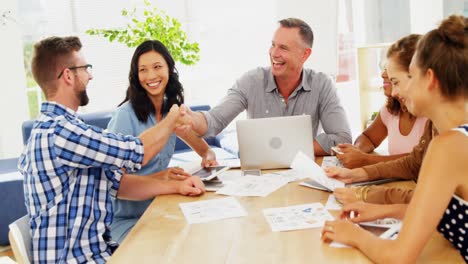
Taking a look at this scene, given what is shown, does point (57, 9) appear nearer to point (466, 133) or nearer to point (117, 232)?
point (117, 232)

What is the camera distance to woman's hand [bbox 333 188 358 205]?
192 centimetres

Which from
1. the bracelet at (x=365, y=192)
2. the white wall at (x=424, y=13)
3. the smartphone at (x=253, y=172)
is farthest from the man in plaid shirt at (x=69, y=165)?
the white wall at (x=424, y=13)

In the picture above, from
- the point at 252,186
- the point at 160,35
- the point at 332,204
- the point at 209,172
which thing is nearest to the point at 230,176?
the point at 209,172

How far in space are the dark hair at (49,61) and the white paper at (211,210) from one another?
69cm

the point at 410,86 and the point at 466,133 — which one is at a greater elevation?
the point at 410,86

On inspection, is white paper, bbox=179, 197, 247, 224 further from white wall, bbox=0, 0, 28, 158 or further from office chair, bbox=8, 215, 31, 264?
white wall, bbox=0, 0, 28, 158

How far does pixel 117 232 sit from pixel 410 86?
1.48m

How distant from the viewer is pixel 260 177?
238 centimetres

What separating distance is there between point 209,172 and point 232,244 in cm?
86

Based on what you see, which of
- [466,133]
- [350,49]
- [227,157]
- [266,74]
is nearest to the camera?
[466,133]

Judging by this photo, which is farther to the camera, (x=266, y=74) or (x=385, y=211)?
(x=266, y=74)

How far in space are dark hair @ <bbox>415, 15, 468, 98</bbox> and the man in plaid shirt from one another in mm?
1084

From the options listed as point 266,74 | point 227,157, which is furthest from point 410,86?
point 227,157

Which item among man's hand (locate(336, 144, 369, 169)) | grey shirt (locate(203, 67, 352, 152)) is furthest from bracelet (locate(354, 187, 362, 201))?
grey shirt (locate(203, 67, 352, 152))
